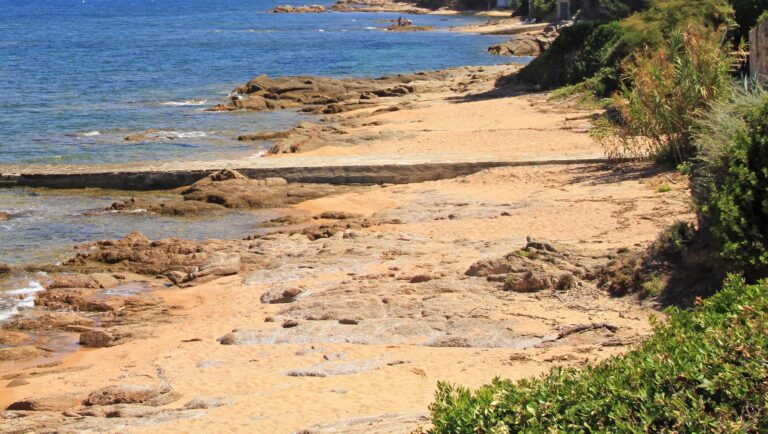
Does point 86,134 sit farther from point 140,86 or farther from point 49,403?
point 49,403

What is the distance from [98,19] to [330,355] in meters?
95.6

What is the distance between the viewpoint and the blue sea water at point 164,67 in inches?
1177

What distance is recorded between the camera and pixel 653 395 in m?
5.76

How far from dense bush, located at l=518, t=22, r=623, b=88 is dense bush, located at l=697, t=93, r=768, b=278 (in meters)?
20.2

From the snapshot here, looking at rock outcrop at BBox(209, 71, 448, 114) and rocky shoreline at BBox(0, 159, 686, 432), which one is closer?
rocky shoreline at BBox(0, 159, 686, 432)

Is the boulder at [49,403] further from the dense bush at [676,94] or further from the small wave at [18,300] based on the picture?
the dense bush at [676,94]

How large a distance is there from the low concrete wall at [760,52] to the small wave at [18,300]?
11.7 m

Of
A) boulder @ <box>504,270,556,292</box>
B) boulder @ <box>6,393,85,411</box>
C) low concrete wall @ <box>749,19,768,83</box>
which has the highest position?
low concrete wall @ <box>749,19,768,83</box>

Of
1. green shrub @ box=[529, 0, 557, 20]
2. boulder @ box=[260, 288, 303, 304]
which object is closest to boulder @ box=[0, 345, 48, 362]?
boulder @ box=[260, 288, 303, 304]

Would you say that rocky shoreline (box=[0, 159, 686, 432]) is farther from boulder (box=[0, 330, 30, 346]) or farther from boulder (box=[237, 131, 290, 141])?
boulder (box=[237, 131, 290, 141])

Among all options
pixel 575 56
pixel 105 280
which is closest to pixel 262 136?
pixel 575 56

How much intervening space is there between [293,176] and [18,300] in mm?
7969

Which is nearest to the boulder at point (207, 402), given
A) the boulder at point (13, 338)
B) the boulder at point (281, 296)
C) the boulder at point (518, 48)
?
the boulder at point (281, 296)

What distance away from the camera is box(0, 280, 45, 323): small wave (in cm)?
1445
